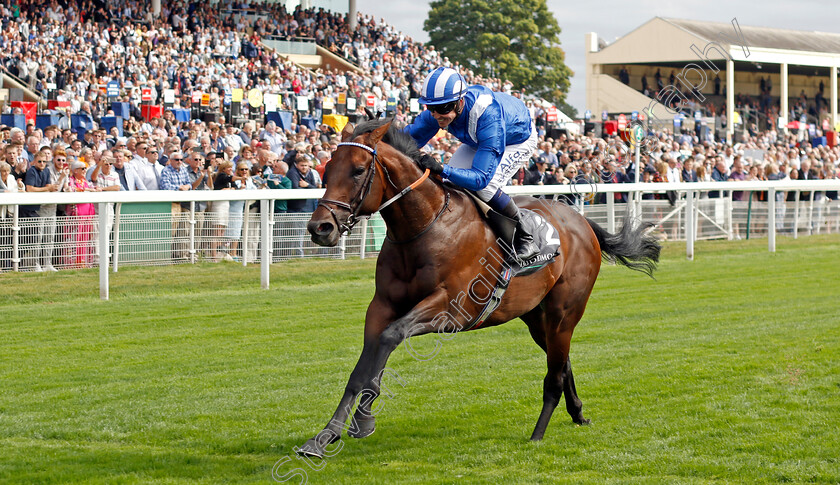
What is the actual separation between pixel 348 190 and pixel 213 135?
11956 millimetres

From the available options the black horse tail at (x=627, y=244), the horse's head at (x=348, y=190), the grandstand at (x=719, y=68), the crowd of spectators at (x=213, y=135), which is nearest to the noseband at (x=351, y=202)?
the horse's head at (x=348, y=190)

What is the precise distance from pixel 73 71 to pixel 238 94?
370 cm

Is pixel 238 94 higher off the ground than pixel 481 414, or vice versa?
pixel 238 94

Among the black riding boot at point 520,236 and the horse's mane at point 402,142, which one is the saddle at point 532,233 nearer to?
the black riding boot at point 520,236

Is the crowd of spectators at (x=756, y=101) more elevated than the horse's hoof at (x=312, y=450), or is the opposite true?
the crowd of spectators at (x=756, y=101)

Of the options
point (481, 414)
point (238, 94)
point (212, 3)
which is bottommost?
point (481, 414)

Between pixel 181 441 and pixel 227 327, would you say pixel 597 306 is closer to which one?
pixel 227 327

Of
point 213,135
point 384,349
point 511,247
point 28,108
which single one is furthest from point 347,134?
point 28,108

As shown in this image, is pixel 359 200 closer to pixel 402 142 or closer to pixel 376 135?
pixel 376 135

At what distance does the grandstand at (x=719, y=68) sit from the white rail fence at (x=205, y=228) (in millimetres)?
24095

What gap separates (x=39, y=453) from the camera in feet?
14.4

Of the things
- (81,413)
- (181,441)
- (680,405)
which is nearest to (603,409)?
(680,405)

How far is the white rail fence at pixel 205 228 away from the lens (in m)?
8.83

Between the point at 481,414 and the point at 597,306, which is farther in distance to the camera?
the point at 597,306
